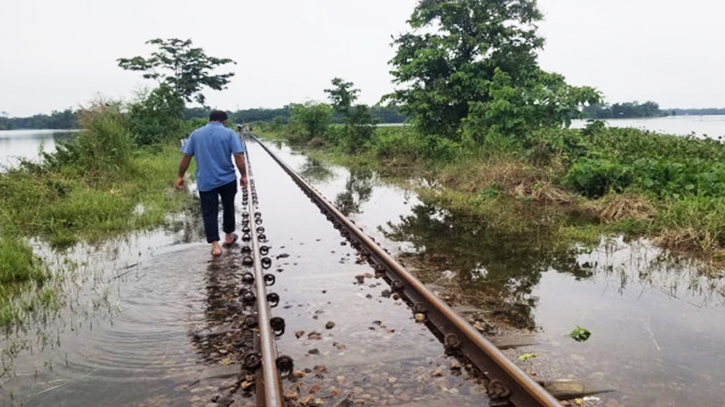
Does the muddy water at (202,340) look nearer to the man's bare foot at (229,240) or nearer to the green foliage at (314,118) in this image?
the man's bare foot at (229,240)

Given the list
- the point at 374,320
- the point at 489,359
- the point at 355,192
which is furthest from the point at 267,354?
the point at 355,192

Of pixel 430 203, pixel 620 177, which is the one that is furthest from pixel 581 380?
pixel 430 203

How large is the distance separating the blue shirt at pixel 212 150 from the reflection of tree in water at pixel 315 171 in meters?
8.93

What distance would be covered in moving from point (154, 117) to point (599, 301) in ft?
89.3

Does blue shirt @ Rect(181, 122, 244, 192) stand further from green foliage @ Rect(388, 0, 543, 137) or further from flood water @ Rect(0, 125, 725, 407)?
green foliage @ Rect(388, 0, 543, 137)

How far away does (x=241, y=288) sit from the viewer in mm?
5363

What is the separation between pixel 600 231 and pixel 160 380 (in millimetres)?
6291

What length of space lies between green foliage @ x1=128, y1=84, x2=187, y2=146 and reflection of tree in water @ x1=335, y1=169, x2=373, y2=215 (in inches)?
554

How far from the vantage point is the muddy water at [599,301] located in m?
3.35

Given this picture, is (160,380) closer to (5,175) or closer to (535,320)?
(535,320)

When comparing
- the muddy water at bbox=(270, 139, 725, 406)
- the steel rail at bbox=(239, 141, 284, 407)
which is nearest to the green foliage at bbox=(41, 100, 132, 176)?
the muddy water at bbox=(270, 139, 725, 406)

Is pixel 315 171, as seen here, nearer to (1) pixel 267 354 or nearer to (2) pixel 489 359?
(1) pixel 267 354

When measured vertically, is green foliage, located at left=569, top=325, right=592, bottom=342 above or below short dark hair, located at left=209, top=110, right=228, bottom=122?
below

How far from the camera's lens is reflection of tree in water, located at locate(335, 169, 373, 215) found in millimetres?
10766
